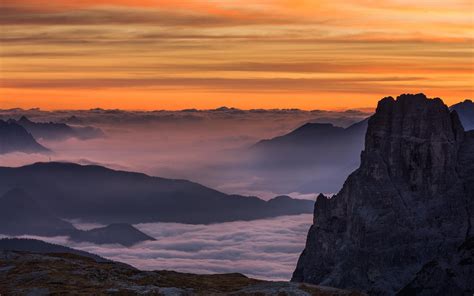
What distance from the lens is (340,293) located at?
561 feet

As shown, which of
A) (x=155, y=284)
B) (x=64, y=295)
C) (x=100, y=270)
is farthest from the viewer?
(x=100, y=270)

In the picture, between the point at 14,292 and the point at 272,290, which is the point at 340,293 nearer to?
the point at 272,290

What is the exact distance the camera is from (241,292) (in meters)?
172

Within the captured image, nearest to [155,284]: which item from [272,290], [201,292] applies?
[201,292]

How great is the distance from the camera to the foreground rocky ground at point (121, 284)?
17000cm

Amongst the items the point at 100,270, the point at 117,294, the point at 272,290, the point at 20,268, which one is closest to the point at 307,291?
the point at 272,290

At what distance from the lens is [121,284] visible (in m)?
178

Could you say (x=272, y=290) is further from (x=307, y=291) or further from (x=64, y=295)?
(x=64, y=295)

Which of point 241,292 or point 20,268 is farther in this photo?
point 20,268

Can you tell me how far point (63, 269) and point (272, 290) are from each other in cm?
4974

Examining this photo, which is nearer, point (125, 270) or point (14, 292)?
point (14, 292)

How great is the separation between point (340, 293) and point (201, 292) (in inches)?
974

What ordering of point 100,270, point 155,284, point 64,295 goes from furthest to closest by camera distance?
point 100,270 < point 155,284 < point 64,295

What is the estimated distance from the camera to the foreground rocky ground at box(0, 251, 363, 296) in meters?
170
